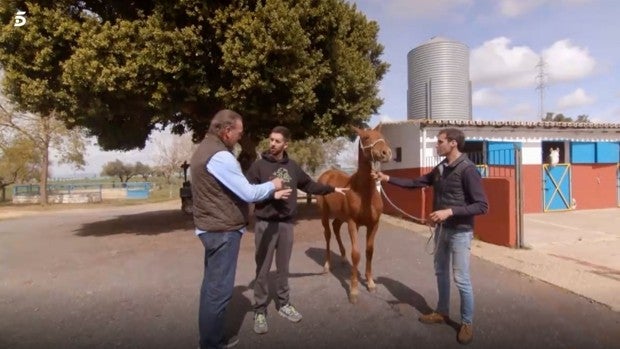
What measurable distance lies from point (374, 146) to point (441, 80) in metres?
14.5

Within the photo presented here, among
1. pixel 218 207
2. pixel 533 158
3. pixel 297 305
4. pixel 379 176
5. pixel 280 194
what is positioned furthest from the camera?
pixel 533 158

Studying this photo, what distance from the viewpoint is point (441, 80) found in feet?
57.7

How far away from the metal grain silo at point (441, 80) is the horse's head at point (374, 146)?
13.8 metres

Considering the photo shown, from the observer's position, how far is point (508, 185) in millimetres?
8047

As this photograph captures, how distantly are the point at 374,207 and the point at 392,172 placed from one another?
362 inches

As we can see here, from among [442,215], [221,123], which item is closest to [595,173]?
[442,215]

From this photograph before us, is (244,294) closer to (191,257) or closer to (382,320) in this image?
(382,320)

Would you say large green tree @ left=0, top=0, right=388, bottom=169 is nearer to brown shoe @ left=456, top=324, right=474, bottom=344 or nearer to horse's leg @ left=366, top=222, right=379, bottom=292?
horse's leg @ left=366, top=222, right=379, bottom=292

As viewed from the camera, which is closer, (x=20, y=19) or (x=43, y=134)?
(x=20, y=19)

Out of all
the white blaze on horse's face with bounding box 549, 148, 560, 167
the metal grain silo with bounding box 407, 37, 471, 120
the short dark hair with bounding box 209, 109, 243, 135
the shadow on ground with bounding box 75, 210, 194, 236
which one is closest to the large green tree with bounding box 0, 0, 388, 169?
the shadow on ground with bounding box 75, 210, 194, 236

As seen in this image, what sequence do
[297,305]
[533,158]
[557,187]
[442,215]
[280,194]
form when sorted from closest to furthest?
1. [280,194]
2. [442,215]
3. [297,305]
4. [557,187]
5. [533,158]

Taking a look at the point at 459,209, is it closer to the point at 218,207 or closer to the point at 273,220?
the point at 273,220

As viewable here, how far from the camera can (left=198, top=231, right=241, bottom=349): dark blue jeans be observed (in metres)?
3.25

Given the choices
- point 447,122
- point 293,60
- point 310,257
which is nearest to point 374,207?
point 310,257
